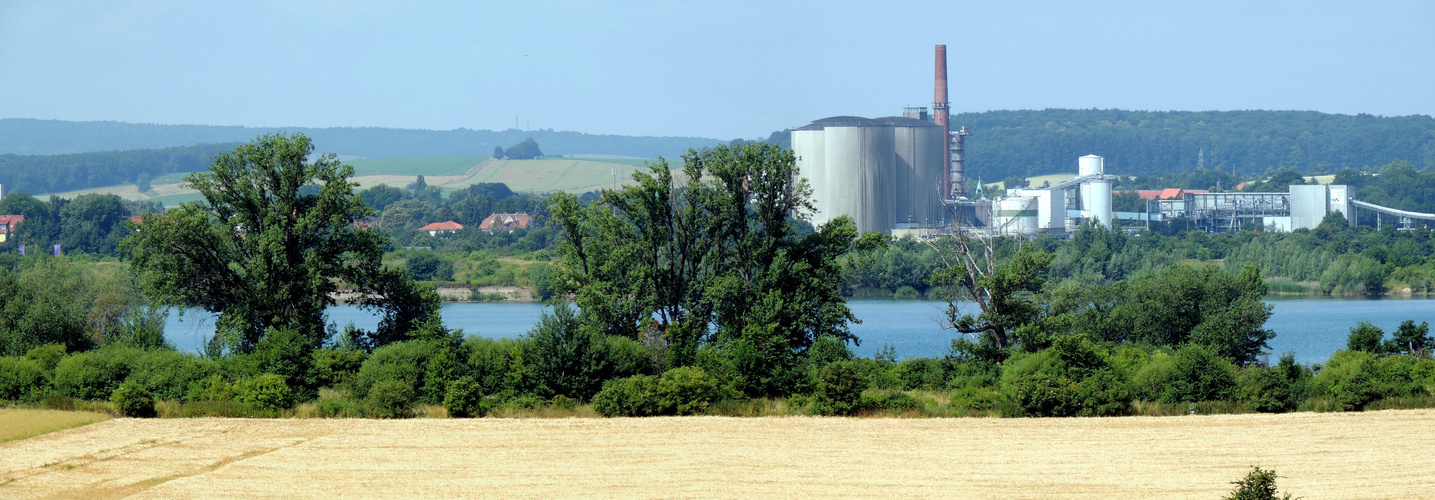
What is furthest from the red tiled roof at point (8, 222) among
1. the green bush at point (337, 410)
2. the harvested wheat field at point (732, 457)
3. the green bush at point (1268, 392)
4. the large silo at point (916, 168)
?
the green bush at point (1268, 392)

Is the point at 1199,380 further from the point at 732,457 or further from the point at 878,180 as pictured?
the point at 878,180

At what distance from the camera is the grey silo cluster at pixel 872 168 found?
178 m

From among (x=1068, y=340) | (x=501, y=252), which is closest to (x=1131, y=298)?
(x=1068, y=340)

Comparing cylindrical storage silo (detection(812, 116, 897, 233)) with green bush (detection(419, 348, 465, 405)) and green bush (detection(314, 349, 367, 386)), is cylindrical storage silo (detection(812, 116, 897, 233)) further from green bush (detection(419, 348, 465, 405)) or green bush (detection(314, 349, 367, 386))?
green bush (detection(419, 348, 465, 405))

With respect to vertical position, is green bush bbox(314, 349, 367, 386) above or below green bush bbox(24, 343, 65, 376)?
below

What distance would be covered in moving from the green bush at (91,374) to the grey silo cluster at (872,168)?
438ft

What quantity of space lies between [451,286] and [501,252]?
29.1 metres

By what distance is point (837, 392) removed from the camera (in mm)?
39500

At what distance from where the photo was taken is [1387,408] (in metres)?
39.4

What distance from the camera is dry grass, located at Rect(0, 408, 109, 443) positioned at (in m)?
36.4

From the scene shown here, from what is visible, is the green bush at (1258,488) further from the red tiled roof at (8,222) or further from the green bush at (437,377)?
the red tiled roof at (8,222)

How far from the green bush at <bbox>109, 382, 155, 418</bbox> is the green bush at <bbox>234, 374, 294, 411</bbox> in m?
2.25

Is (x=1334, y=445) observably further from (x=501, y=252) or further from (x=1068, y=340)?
(x=501, y=252)

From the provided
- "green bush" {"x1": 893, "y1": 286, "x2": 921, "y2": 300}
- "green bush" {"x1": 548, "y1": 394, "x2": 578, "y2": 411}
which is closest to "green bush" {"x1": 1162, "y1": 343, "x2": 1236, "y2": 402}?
"green bush" {"x1": 548, "y1": 394, "x2": 578, "y2": 411}
